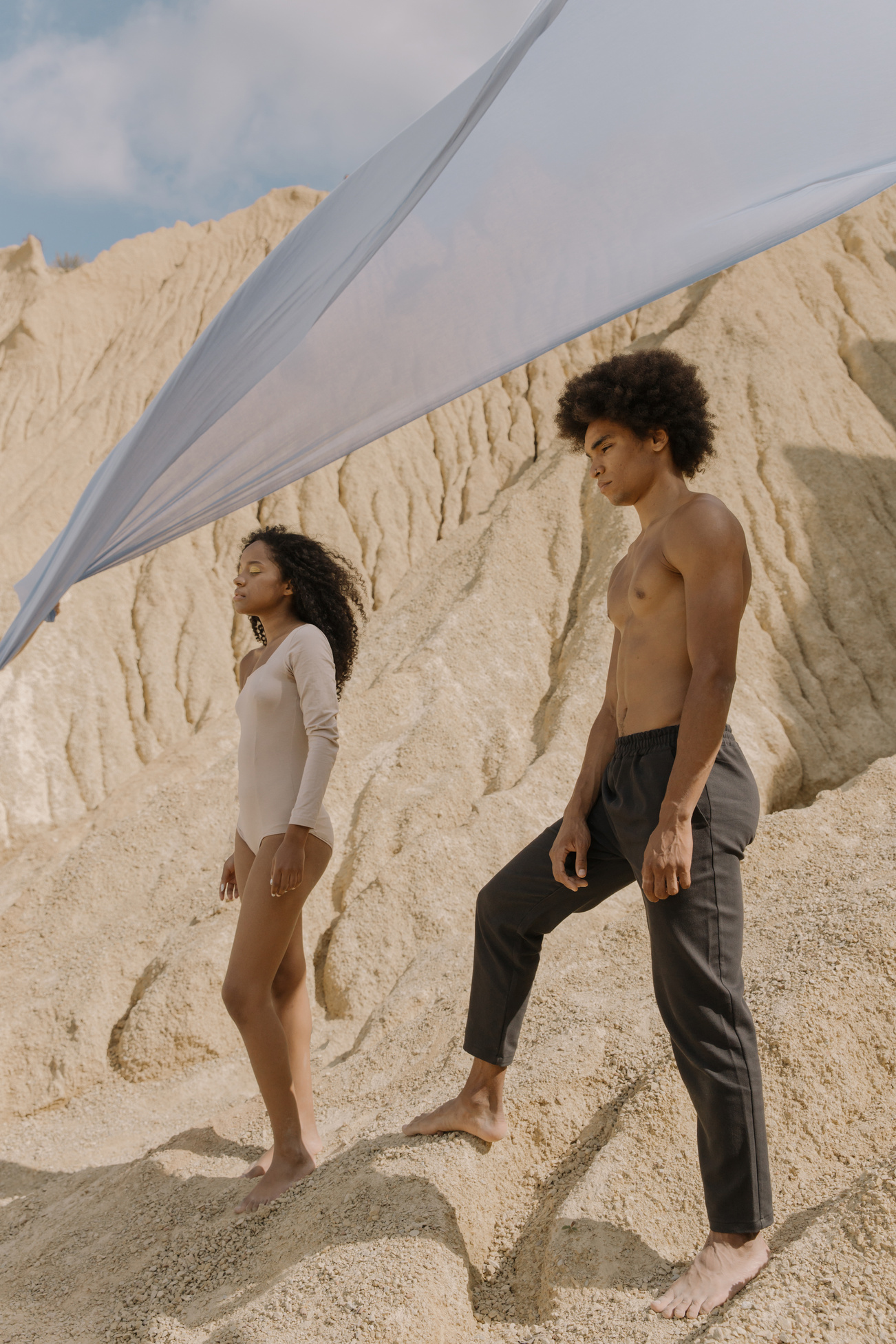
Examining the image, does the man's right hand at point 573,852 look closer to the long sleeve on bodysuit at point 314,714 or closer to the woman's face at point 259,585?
the long sleeve on bodysuit at point 314,714

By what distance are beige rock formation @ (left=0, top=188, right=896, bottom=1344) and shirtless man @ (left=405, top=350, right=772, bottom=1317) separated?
7.4 inches

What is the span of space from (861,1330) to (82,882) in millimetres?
5507

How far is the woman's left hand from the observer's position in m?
2.61

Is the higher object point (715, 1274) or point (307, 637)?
point (307, 637)

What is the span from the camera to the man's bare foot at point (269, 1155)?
112 inches

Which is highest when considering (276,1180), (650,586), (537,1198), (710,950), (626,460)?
(626,460)

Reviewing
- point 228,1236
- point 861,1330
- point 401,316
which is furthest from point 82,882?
point 861,1330

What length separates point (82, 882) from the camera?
6242 mm

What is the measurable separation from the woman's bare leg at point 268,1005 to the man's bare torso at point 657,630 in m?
1.12

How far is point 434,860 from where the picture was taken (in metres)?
5.81

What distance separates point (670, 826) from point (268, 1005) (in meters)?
1.36

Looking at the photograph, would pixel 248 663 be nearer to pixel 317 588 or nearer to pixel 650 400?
pixel 317 588

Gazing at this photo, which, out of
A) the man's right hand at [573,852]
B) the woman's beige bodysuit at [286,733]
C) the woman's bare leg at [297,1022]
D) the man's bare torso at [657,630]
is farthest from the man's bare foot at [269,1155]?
the man's bare torso at [657,630]

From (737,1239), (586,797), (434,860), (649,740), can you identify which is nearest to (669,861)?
(649,740)
